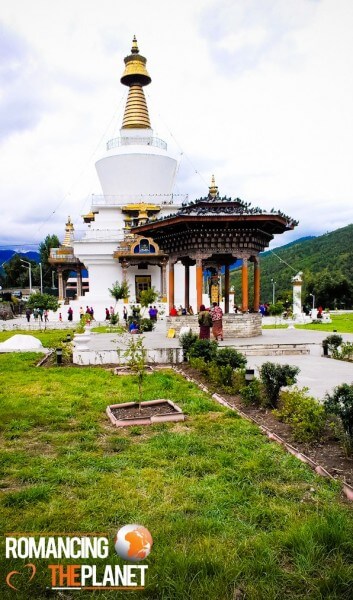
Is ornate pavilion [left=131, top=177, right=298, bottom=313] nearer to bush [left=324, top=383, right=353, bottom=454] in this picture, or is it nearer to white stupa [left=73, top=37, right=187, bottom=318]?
bush [left=324, top=383, right=353, bottom=454]

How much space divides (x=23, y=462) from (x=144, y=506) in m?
2.14

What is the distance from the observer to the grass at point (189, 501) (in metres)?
3.72

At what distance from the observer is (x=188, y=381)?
12391 millimetres

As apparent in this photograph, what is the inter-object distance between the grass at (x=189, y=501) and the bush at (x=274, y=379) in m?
0.98

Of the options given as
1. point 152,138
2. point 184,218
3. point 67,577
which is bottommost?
point 67,577

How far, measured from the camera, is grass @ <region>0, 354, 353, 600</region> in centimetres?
372

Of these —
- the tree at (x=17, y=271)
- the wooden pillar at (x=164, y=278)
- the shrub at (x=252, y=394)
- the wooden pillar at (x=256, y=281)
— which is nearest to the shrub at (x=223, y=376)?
the shrub at (x=252, y=394)

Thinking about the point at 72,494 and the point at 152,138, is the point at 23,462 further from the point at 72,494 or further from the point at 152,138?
the point at 152,138

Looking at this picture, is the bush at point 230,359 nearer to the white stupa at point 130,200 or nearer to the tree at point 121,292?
the tree at point 121,292

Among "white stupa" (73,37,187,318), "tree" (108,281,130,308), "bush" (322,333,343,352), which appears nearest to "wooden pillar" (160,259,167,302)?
"white stupa" (73,37,187,318)

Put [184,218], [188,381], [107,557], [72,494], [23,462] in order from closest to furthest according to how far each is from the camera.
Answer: [107,557]
[72,494]
[23,462]
[188,381]
[184,218]

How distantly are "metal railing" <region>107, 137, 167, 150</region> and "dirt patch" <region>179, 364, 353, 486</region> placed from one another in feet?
136

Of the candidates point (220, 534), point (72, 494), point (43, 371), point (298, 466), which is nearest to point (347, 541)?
point (220, 534)

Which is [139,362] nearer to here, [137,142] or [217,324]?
[217,324]
